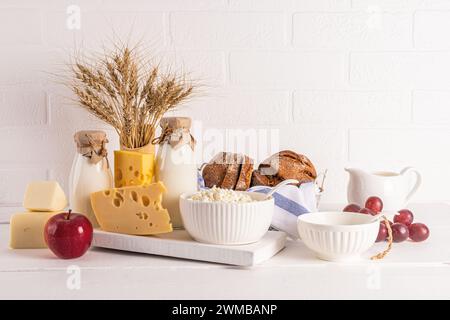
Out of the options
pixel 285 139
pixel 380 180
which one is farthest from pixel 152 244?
pixel 285 139

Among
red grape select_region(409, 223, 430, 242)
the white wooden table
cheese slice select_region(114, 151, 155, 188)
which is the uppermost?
cheese slice select_region(114, 151, 155, 188)

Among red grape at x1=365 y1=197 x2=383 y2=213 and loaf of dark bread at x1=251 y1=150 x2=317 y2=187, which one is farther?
loaf of dark bread at x1=251 y1=150 x2=317 y2=187

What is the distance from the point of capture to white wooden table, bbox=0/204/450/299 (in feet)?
3.66

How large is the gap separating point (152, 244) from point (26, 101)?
2.71 feet

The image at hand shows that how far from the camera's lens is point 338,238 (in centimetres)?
124

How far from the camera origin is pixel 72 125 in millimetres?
1942

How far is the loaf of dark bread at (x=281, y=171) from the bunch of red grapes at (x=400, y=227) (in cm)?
23

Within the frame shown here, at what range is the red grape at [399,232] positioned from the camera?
1.42 meters

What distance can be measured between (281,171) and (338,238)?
469 millimetres

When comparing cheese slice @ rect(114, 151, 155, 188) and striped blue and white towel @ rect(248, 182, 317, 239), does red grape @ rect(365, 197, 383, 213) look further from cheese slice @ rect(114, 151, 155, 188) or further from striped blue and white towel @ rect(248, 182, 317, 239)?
cheese slice @ rect(114, 151, 155, 188)

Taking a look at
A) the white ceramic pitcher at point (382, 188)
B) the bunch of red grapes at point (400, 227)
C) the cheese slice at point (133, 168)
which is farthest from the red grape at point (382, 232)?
the cheese slice at point (133, 168)

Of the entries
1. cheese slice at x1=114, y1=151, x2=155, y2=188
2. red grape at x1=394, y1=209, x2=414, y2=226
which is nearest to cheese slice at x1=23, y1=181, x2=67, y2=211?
cheese slice at x1=114, y1=151, x2=155, y2=188

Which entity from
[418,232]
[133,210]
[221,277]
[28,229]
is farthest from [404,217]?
[28,229]

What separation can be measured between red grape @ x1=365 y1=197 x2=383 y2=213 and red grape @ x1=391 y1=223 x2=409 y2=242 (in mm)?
94
